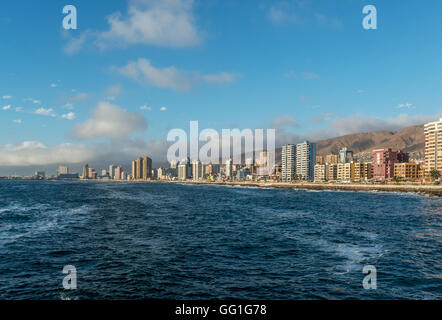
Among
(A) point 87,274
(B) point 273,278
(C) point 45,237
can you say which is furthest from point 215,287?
(C) point 45,237

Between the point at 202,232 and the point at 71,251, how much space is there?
16.4m

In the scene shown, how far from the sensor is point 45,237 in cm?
3572

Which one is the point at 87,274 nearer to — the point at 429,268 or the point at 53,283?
the point at 53,283

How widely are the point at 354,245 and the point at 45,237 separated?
121ft

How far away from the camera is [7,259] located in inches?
1028

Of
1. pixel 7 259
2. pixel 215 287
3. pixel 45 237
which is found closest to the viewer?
pixel 215 287
